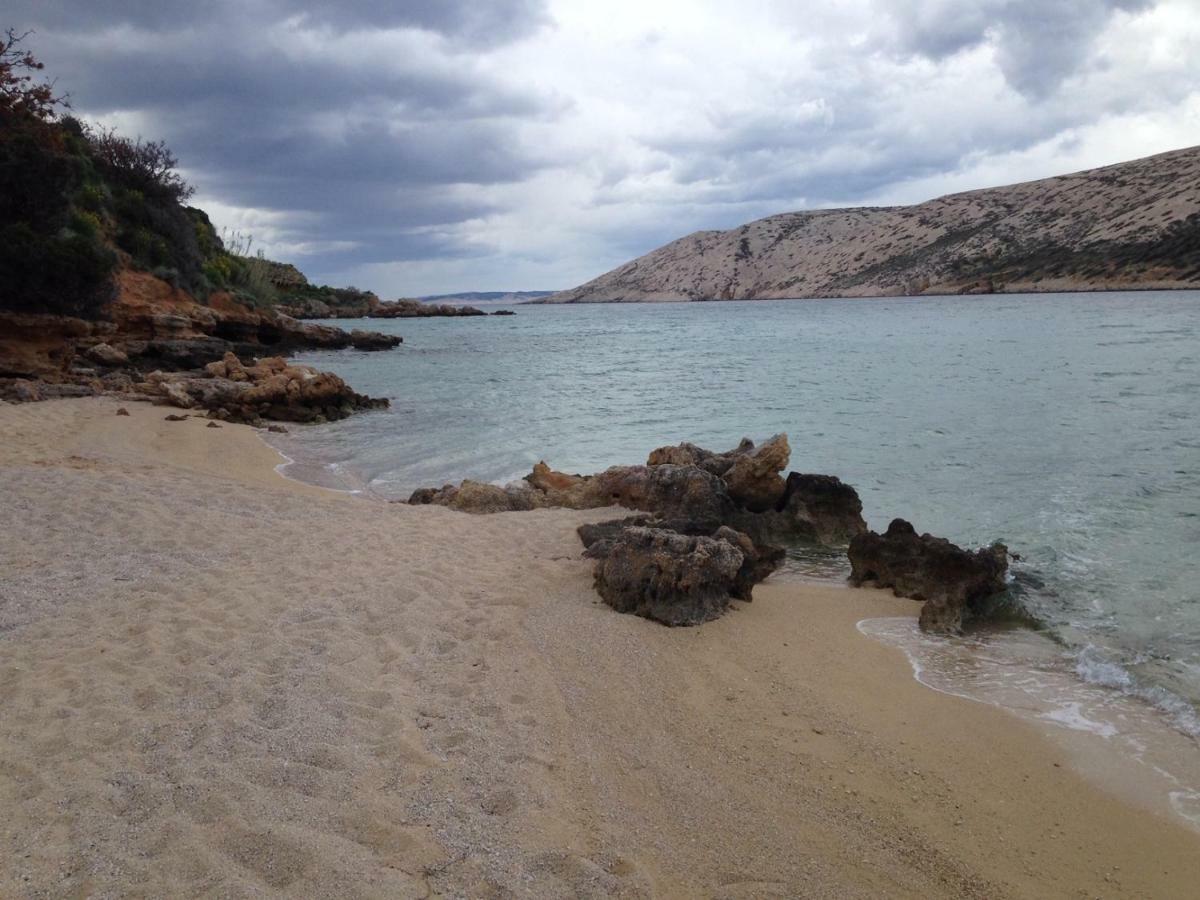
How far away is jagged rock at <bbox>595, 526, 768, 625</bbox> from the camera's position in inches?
219

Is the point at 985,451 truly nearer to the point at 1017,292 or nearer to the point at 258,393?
the point at 258,393

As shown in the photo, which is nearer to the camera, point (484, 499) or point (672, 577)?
point (672, 577)

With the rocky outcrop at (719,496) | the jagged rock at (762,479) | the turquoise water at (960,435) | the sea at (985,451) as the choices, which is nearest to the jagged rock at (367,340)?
the sea at (985,451)

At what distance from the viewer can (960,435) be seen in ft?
42.0

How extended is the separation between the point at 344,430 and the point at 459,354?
72.5ft

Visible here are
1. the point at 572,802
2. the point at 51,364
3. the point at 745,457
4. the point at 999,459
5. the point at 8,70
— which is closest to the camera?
the point at 572,802

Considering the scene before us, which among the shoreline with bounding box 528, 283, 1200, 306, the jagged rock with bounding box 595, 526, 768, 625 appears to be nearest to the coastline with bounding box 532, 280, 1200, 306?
the shoreline with bounding box 528, 283, 1200, 306

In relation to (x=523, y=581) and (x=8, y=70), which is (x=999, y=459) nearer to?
(x=523, y=581)

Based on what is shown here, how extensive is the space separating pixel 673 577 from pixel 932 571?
7.64ft

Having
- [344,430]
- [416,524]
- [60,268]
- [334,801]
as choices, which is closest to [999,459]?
[416,524]

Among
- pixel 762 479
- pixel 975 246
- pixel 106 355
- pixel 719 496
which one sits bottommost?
pixel 719 496

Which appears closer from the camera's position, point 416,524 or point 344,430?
point 416,524

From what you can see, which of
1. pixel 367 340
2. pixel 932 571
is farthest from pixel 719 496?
pixel 367 340

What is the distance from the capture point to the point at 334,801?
2984mm
